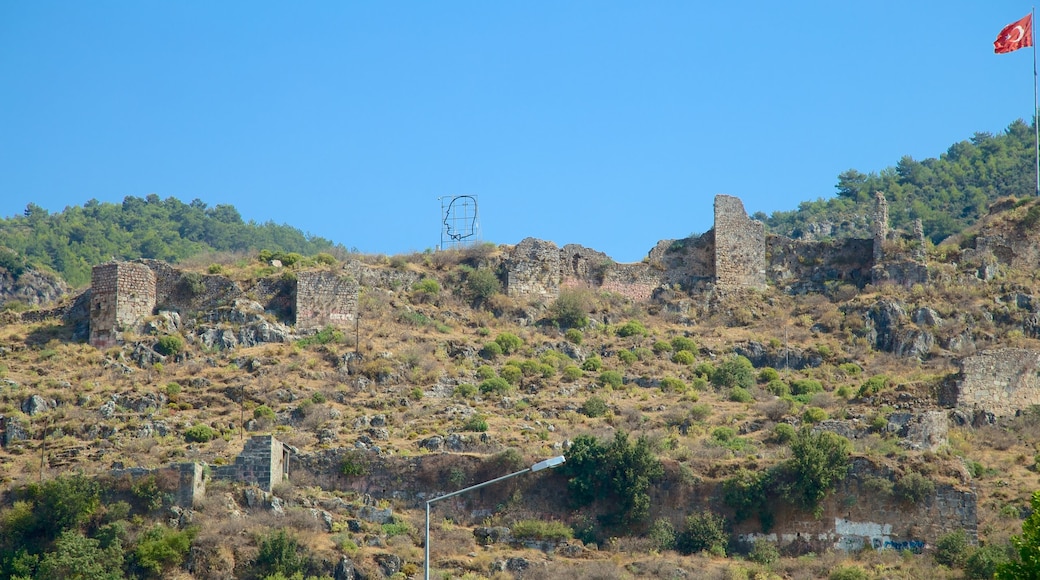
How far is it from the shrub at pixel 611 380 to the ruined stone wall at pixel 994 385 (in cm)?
1011

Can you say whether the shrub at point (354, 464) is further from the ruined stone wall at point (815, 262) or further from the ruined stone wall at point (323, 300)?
the ruined stone wall at point (815, 262)

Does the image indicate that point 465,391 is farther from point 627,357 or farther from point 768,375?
point 768,375

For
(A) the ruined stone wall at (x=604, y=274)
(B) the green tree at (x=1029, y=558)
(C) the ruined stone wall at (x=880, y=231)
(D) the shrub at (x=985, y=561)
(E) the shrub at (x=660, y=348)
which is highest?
(C) the ruined stone wall at (x=880, y=231)

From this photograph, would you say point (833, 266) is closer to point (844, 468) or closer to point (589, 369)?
point (589, 369)

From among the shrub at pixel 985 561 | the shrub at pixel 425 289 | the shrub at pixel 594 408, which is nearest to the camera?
the shrub at pixel 985 561

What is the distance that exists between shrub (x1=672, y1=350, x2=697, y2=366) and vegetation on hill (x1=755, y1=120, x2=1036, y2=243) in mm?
31637

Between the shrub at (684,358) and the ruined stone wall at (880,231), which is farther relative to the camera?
the ruined stone wall at (880,231)

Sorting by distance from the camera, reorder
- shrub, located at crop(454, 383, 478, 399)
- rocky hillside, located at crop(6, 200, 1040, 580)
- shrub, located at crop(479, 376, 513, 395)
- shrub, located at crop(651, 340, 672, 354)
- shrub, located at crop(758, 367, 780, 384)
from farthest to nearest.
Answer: shrub, located at crop(651, 340, 672, 354)
shrub, located at crop(758, 367, 780, 384)
shrub, located at crop(479, 376, 513, 395)
shrub, located at crop(454, 383, 478, 399)
rocky hillside, located at crop(6, 200, 1040, 580)

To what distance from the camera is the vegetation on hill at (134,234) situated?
320 ft

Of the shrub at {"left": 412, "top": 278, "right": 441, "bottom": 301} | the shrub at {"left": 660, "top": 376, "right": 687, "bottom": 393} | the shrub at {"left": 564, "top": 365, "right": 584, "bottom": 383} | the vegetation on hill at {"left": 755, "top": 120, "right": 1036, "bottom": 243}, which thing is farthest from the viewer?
the vegetation on hill at {"left": 755, "top": 120, "right": 1036, "bottom": 243}

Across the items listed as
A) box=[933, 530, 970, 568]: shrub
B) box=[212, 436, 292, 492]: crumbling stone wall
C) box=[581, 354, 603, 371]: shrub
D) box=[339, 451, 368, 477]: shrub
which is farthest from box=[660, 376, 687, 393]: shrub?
box=[212, 436, 292, 492]: crumbling stone wall

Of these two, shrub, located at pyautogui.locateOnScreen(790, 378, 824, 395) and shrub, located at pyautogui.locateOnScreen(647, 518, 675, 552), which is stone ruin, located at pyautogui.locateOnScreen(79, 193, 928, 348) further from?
shrub, located at pyautogui.locateOnScreen(647, 518, 675, 552)

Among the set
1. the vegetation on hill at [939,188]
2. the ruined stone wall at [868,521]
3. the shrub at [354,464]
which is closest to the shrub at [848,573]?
the ruined stone wall at [868,521]

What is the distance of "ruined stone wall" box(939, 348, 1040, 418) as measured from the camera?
52.1 meters
